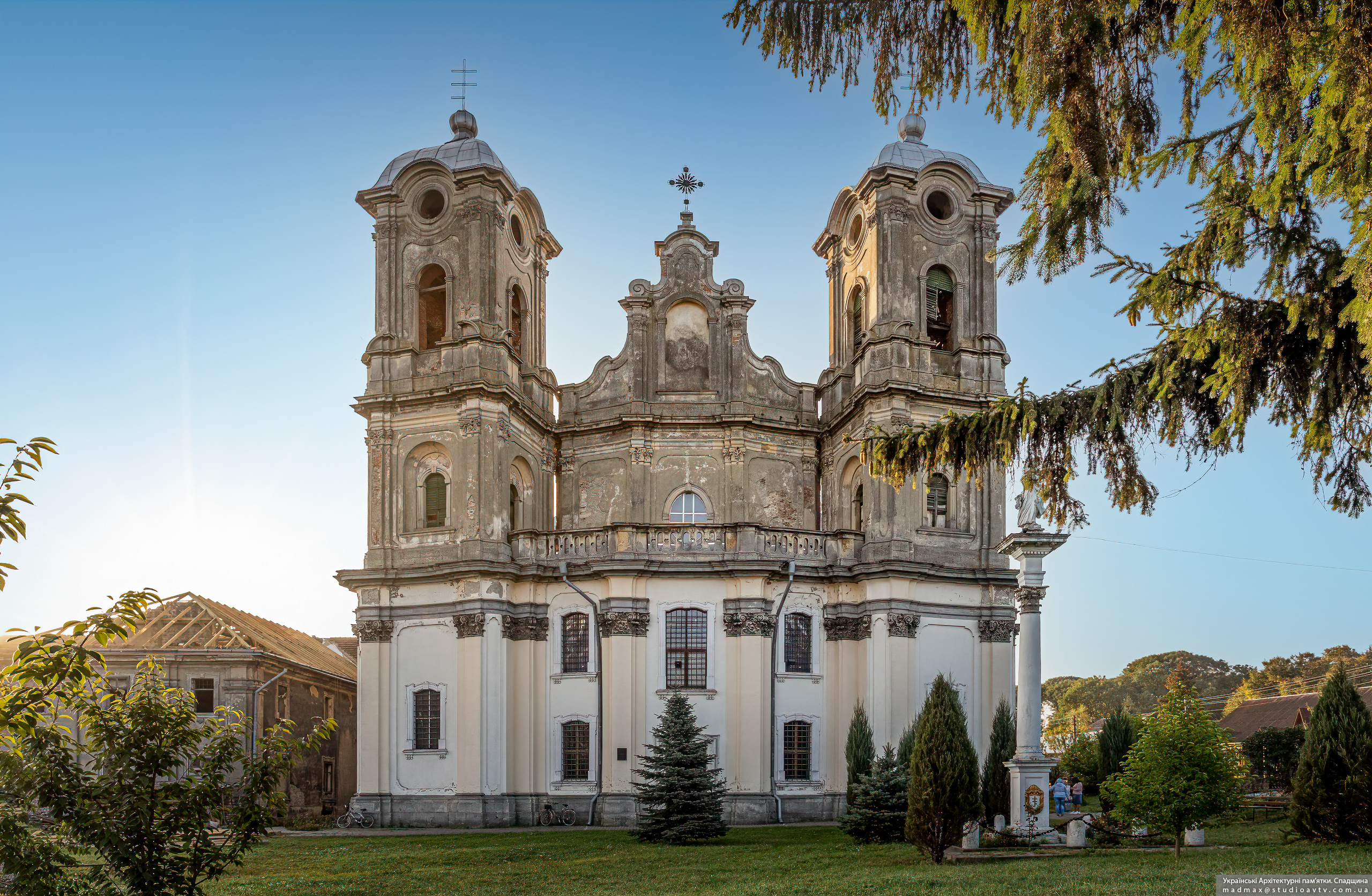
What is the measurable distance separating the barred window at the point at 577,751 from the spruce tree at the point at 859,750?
21.5ft

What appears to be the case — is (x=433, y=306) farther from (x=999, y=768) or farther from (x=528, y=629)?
(x=999, y=768)

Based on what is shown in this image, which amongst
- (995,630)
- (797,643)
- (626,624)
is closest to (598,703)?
(626,624)

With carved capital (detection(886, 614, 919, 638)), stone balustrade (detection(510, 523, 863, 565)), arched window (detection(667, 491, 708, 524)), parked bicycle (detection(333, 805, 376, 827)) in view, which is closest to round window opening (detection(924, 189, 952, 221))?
stone balustrade (detection(510, 523, 863, 565))

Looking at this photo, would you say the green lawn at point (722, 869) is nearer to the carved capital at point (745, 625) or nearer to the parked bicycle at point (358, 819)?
the parked bicycle at point (358, 819)

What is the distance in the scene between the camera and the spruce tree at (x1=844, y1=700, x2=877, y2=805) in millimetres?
29188

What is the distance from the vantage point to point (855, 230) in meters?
36.7

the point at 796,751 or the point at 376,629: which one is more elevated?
the point at 376,629

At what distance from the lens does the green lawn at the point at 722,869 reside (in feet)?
52.8

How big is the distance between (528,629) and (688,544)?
4.75m

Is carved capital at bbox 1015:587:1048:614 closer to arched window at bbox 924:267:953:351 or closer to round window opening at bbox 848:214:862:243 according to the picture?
arched window at bbox 924:267:953:351

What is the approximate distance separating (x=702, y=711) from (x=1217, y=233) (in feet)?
80.0

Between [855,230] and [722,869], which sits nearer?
[722,869]

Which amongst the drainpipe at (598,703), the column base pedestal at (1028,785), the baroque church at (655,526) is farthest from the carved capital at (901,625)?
the drainpipe at (598,703)

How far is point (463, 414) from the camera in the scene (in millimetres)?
32625
